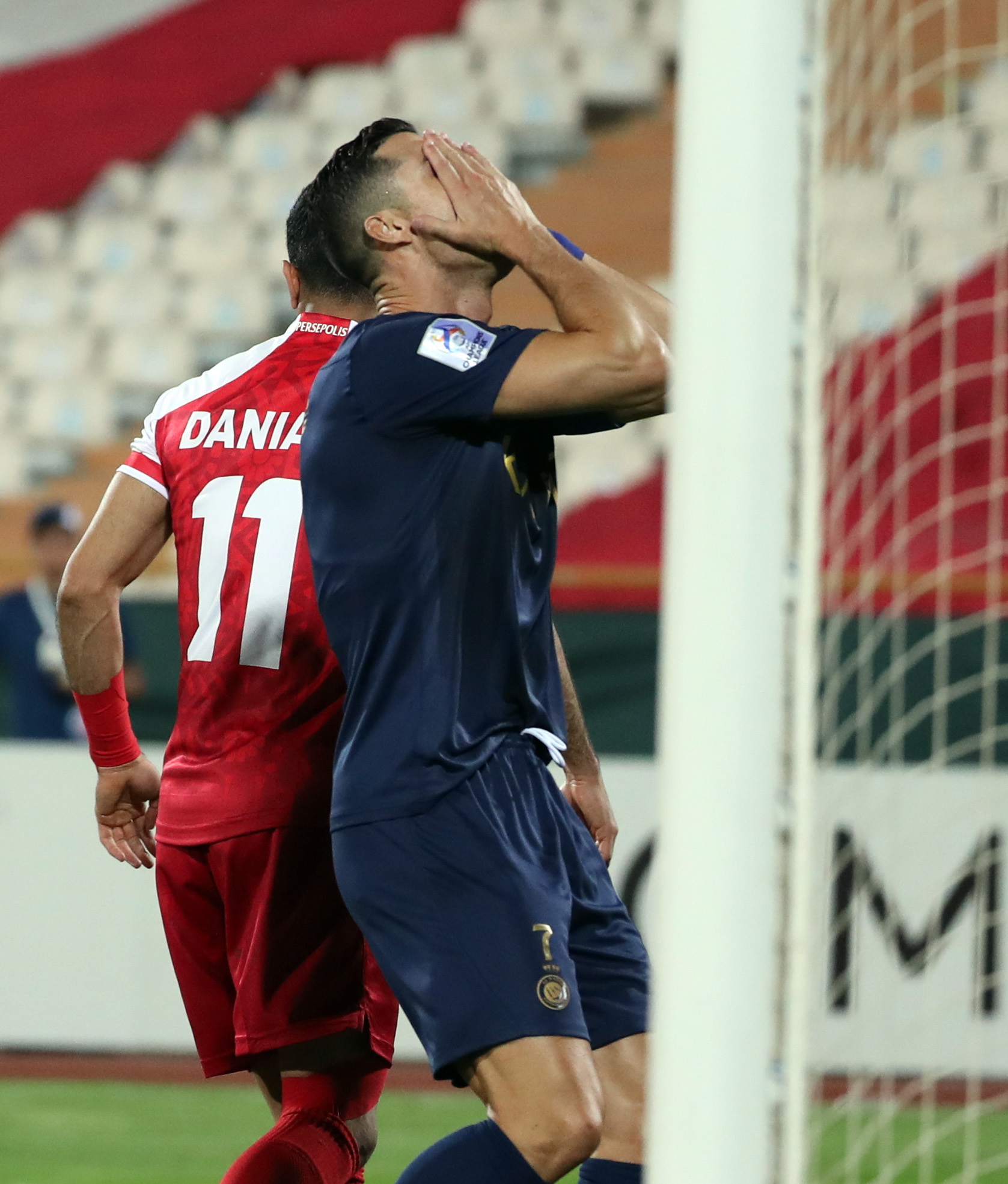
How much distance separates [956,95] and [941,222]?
0.89 metres

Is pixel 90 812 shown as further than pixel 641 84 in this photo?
No

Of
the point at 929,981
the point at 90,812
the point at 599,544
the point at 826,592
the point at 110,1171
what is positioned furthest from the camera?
the point at 599,544

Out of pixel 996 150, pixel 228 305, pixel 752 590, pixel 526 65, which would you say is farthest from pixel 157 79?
pixel 752 590

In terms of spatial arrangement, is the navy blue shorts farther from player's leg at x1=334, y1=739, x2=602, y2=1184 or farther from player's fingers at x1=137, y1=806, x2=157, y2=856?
player's fingers at x1=137, y1=806, x2=157, y2=856

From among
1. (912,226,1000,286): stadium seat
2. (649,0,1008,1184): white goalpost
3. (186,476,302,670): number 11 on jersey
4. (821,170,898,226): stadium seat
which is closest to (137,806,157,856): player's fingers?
(186,476,302,670): number 11 on jersey

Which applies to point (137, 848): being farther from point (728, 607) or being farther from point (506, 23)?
point (506, 23)

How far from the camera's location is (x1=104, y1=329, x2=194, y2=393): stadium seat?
9.15 meters

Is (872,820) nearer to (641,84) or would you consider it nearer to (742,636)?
(742,636)

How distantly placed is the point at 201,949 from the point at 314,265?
3.60ft

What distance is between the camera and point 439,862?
2.06m

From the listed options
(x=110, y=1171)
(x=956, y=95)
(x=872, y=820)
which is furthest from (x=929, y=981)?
(x=956, y=95)

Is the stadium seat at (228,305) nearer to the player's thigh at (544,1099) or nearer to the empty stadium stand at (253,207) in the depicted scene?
the empty stadium stand at (253,207)

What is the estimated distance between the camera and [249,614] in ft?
8.56

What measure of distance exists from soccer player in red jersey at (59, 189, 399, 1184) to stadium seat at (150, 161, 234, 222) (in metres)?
6.92
